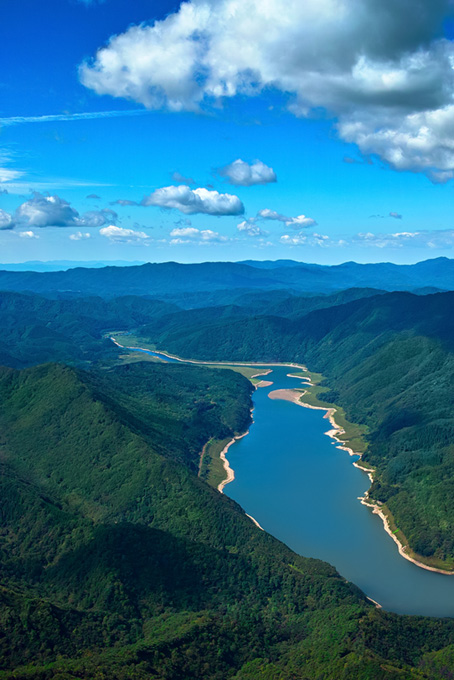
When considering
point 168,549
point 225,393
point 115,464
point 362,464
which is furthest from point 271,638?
point 225,393

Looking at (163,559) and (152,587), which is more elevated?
(163,559)

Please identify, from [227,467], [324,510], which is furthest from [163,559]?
[227,467]

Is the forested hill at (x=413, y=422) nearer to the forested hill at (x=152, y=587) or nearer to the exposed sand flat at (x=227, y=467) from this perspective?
the forested hill at (x=152, y=587)

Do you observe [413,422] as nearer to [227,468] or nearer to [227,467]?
[227,467]

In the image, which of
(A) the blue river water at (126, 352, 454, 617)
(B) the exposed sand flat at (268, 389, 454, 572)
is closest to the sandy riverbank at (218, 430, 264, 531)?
(A) the blue river water at (126, 352, 454, 617)

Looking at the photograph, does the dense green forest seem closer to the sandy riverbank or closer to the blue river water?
the sandy riverbank

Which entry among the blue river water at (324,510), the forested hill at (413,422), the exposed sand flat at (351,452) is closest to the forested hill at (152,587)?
the blue river water at (324,510)
